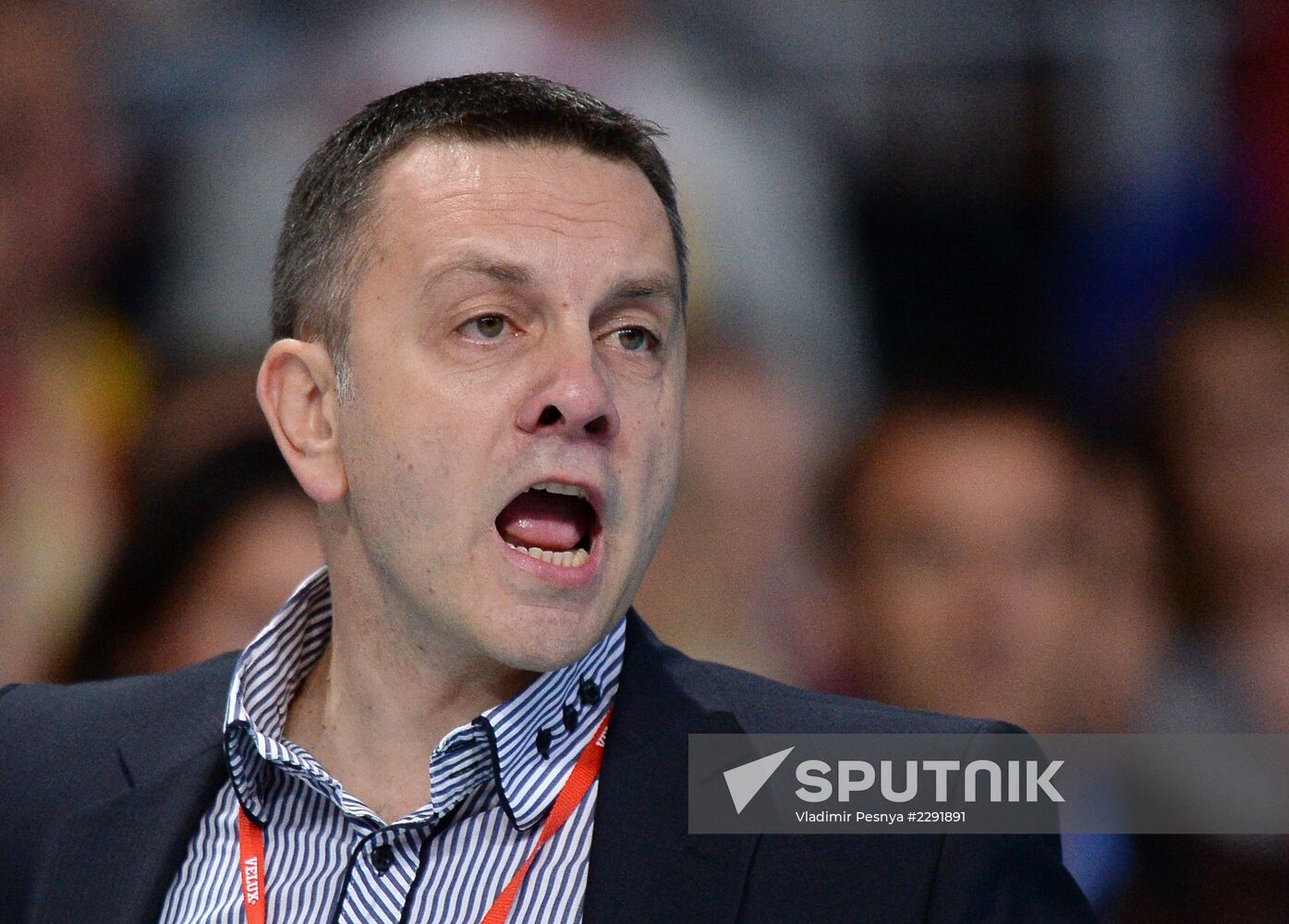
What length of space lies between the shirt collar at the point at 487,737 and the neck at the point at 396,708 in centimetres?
5

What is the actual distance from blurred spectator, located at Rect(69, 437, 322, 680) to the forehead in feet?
4.19

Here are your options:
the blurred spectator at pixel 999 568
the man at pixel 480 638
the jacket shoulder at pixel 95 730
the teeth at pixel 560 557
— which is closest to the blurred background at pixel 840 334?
the blurred spectator at pixel 999 568

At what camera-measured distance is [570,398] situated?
59.7 inches

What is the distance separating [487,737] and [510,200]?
637 mm

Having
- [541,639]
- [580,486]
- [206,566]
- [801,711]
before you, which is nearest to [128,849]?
[541,639]

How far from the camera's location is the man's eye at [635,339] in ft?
5.43

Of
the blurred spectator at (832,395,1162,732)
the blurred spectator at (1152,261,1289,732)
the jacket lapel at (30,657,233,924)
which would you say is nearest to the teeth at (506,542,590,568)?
the jacket lapel at (30,657,233,924)

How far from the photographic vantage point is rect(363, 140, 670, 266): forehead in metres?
1.61

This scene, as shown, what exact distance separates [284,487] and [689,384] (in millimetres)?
898

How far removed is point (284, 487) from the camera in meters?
2.87

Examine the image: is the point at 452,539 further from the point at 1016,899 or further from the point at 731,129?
the point at 731,129

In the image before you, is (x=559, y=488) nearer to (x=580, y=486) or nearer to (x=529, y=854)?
(x=580, y=486)

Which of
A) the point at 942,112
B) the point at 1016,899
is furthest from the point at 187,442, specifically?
the point at 1016,899

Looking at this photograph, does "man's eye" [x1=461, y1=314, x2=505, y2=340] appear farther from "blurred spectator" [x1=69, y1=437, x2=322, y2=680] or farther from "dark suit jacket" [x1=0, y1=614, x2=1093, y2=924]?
"blurred spectator" [x1=69, y1=437, x2=322, y2=680]
